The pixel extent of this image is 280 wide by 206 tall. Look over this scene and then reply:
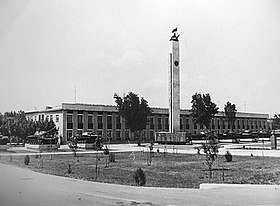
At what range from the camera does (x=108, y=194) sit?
16.1 ft

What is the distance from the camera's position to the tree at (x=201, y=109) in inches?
892

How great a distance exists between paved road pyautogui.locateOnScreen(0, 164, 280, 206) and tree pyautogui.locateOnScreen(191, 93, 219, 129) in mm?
17497

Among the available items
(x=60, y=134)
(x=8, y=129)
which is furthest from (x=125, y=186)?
(x=60, y=134)

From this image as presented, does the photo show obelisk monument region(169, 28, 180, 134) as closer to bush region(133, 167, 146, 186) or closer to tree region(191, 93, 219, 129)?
tree region(191, 93, 219, 129)

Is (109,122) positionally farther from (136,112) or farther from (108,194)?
(108,194)

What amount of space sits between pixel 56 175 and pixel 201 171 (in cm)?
297

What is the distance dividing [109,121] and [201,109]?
11.8m

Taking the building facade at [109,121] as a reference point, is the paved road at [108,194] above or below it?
below

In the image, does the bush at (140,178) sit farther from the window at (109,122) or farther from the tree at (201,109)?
the tree at (201,109)

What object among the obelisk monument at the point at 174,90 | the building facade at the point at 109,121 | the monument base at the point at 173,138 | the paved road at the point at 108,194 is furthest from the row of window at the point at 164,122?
the paved road at the point at 108,194

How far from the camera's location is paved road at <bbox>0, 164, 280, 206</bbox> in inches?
172

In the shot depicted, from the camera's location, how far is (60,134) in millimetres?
11719

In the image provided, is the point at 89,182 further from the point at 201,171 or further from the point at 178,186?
the point at 201,171

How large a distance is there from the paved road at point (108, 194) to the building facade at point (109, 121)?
187 cm
